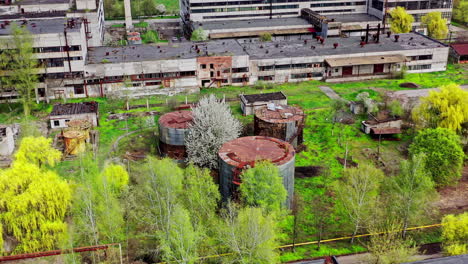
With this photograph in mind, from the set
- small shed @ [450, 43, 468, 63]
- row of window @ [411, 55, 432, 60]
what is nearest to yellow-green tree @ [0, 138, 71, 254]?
row of window @ [411, 55, 432, 60]

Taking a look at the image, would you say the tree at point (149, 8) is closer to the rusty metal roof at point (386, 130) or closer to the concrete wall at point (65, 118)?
the concrete wall at point (65, 118)

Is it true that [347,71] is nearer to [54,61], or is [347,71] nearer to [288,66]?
[288,66]

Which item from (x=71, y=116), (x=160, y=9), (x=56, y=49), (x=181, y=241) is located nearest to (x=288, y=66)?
(x=71, y=116)

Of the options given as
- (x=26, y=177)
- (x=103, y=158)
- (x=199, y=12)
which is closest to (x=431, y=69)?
(x=199, y=12)

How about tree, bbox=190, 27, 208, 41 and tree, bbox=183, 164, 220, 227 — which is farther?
tree, bbox=190, 27, 208, 41

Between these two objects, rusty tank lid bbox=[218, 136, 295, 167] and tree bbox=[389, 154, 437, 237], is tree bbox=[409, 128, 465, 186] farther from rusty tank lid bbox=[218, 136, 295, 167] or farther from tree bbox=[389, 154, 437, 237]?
rusty tank lid bbox=[218, 136, 295, 167]

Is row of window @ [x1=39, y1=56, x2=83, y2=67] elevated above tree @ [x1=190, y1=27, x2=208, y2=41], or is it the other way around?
tree @ [x1=190, y1=27, x2=208, y2=41]

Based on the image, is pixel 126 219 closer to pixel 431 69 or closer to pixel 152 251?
pixel 152 251

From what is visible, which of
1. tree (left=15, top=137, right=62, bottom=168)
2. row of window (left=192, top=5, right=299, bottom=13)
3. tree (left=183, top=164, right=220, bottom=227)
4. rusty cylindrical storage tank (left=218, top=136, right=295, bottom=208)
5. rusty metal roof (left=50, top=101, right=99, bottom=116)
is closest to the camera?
tree (left=183, top=164, right=220, bottom=227)
